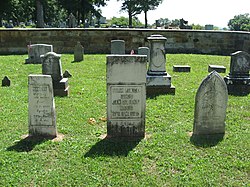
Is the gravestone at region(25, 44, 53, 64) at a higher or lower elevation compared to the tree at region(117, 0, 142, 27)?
lower

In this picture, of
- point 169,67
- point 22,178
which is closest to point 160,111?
point 22,178

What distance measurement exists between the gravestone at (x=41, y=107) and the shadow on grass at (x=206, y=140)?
105 inches

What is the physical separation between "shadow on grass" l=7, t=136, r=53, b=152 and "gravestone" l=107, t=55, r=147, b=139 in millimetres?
1288

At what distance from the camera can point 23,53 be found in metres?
16.9

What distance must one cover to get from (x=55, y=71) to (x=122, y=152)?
14.5 ft

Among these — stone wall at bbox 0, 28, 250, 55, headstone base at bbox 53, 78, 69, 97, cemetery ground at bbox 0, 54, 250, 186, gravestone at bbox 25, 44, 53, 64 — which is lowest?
cemetery ground at bbox 0, 54, 250, 186

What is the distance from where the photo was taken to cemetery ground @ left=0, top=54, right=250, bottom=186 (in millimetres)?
4109

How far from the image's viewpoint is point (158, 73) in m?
8.51

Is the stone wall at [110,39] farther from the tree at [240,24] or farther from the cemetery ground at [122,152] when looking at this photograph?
the tree at [240,24]

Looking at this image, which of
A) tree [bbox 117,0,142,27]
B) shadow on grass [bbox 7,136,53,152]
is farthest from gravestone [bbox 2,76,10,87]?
tree [bbox 117,0,142,27]

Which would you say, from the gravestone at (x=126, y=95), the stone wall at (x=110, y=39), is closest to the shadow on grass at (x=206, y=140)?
the gravestone at (x=126, y=95)

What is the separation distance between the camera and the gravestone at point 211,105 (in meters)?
5.18

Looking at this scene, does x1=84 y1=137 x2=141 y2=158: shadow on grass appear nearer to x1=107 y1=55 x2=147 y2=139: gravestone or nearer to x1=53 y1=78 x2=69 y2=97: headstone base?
x1=107 y1=55 x2=147 y2=139: gravestone

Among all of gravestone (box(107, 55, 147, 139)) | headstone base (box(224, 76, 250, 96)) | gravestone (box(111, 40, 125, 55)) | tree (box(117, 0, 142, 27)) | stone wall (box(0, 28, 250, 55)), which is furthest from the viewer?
tree (box(117, 0, 142, 27))
